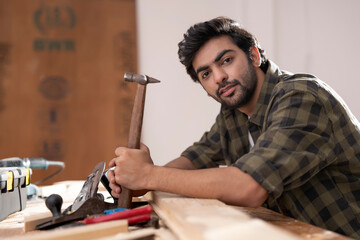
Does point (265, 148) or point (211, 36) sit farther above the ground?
point (211, 36)

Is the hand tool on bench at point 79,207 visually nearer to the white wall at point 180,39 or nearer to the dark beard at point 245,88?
the dark beard at point 245,88

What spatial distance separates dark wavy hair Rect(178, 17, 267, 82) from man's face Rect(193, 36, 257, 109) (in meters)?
0.03

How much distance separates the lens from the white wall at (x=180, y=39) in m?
2.96

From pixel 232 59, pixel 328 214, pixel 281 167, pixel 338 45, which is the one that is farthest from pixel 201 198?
pixel 338 45

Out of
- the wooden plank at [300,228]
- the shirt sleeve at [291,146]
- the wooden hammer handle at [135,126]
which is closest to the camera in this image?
the wooden plank at [300,228]

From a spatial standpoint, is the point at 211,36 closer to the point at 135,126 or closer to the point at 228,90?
the point at 228,90

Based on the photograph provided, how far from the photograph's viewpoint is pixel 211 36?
149 centimetres

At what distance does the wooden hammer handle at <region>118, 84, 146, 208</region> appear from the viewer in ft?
3.65

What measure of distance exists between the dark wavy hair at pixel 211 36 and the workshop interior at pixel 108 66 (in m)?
1.39

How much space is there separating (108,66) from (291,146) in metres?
2.58

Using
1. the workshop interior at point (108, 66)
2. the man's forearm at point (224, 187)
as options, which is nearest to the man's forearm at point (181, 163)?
the man's forearm at point (224, 187)

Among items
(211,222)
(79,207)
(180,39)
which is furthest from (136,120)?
(180,39)

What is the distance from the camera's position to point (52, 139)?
3207 mm

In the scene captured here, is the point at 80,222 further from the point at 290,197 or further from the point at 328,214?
the point at 328,214
